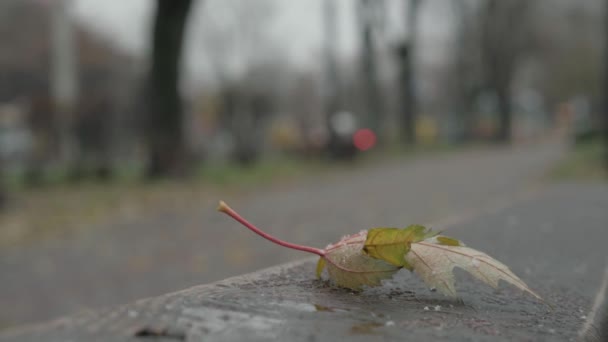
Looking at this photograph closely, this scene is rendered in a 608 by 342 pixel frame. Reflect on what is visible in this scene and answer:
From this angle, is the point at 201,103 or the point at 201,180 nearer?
the point at 201,180

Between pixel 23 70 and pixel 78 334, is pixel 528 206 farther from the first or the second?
pixel 23 70

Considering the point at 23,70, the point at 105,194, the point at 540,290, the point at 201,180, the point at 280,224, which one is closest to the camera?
the point at 540,290

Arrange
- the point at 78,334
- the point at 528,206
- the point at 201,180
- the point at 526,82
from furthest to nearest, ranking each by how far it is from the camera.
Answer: the point at 526,82
the point at 201,180
the point at 528,206
the point at 78,334

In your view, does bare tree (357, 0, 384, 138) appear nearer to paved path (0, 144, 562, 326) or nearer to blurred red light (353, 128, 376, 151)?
blurred red light (353, 128, 376, 151)

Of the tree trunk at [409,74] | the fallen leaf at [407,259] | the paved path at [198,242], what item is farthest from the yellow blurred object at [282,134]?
the fallen leaf at [407,259]

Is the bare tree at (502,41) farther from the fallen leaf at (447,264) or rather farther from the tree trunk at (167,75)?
the fallen leaf at (447,264)

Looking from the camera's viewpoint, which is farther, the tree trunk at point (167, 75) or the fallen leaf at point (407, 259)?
the tree trunk at point (167, 75)

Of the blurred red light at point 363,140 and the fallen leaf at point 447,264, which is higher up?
the fallen leaf at point 447,264

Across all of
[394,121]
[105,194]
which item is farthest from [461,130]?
[105,194]
